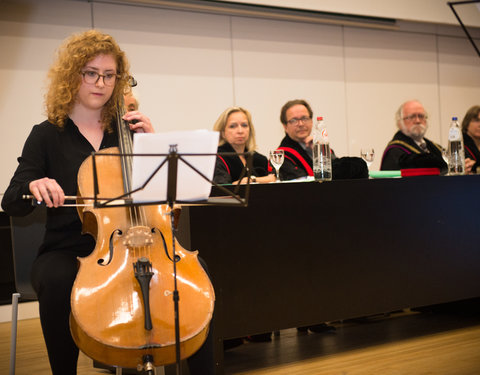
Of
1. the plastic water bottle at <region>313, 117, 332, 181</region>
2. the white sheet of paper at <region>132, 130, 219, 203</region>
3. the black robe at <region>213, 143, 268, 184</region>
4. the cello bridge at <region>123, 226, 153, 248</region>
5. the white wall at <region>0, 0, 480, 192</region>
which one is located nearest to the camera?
the white sheet of paper at <region>132, 130, 219, 203</region>

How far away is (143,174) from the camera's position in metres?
1.33

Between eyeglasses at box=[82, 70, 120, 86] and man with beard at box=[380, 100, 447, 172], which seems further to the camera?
man with beard at box=[380, 100, 447, 172]

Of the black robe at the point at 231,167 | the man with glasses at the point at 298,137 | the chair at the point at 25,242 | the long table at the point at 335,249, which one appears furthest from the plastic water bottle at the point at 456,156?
the chair at the point at 25,242

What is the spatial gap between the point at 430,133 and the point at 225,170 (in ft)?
10.3

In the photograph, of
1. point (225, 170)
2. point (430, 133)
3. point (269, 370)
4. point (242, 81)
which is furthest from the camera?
point (430, 133)

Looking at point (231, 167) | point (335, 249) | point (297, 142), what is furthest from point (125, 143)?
point (297, 142)

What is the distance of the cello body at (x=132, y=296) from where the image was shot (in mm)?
1335

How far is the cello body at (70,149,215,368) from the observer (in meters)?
1.33

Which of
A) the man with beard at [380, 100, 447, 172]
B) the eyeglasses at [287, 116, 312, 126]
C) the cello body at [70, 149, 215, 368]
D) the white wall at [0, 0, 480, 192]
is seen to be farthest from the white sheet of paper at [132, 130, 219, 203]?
the white wall at [0, 0, 480, 192]

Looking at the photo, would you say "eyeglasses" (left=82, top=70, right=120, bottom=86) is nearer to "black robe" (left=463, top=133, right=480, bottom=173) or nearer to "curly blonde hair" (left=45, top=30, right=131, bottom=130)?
"curly blonde hair" (left=45, top=30, right=131, bottom=130)

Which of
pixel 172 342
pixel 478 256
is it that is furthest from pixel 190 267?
pixel 478 256

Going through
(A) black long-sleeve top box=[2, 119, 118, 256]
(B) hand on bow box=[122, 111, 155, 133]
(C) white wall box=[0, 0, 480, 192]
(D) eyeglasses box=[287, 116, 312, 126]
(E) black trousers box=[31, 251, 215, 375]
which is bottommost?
(E) black trousers box=[31, 251, 215, 375]

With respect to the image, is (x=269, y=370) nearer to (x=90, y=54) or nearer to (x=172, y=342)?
(x=172, y=342)

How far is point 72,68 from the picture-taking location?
6.19 ft
